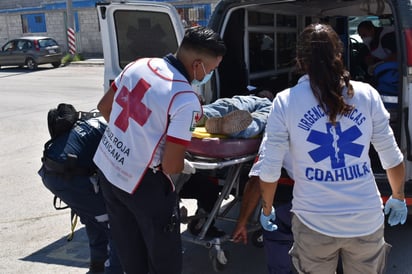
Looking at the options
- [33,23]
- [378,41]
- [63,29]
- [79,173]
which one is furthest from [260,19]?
[33,23]

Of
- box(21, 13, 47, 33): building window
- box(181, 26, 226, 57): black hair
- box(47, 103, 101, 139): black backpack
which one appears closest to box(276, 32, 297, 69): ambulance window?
box(47, 103, 101, 139): black backpack

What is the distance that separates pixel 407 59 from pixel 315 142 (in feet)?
4.92

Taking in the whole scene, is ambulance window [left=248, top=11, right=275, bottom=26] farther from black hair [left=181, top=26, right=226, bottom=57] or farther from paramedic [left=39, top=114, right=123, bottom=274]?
black hair [left=181, top=26, right=226, bottom=57]

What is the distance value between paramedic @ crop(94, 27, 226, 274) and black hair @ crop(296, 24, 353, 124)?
53 centimetres

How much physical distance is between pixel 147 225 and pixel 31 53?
68.1 feet

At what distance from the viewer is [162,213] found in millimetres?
2438

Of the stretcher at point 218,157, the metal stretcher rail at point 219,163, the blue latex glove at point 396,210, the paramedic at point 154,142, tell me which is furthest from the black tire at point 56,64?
the blue latex glove at point 396,210

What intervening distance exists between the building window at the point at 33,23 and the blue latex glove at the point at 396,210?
104 feet

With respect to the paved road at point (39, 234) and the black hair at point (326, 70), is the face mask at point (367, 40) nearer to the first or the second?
the paved road at point (39, 234)

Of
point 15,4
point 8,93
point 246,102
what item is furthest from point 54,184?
point 15,4

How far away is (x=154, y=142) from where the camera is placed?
7.63 ft

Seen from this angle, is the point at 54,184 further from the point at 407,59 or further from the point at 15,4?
the point at 15,4

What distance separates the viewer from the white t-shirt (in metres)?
2.03

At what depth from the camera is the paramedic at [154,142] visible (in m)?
2.28
